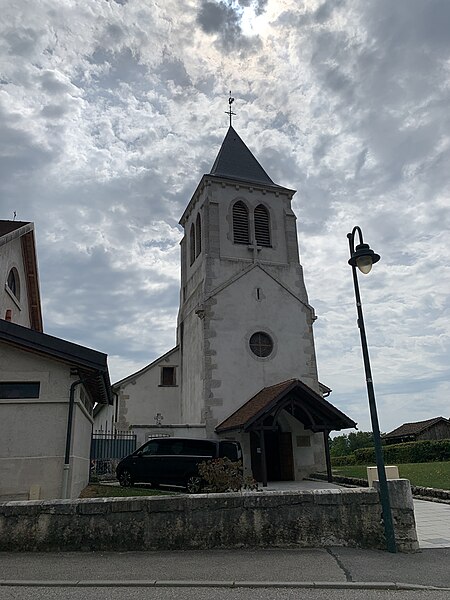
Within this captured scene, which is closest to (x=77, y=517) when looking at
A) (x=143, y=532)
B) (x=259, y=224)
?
(x=143, y=532)

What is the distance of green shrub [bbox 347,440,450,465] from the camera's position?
32719 millimetres

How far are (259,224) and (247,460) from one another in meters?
12.9

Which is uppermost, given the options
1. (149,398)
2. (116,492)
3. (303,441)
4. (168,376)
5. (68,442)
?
(168,376)

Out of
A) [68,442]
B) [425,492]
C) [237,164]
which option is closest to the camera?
[68,442]

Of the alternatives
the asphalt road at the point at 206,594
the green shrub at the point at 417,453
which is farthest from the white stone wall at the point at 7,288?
the green shrub at the point at 417,453

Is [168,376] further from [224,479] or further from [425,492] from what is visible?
[224,479]

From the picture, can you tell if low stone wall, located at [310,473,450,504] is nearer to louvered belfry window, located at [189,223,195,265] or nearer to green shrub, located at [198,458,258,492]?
green shrub, located at [198,458,258,492]

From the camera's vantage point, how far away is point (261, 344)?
24594 millimetres

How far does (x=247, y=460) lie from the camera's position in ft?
70.9

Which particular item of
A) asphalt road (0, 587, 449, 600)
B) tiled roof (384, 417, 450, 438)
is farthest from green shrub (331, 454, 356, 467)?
asphalt road (0, 587, 449, 600)

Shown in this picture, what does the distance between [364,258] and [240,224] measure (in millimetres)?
18734

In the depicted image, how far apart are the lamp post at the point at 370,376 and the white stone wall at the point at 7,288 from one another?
14253 millimetres

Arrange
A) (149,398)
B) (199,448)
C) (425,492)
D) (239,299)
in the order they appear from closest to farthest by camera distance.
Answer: (425,492) < (199,448) < (239,299) < (149,398)

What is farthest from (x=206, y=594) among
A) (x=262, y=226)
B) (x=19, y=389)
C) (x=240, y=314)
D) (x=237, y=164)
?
(x=237, y=164)
